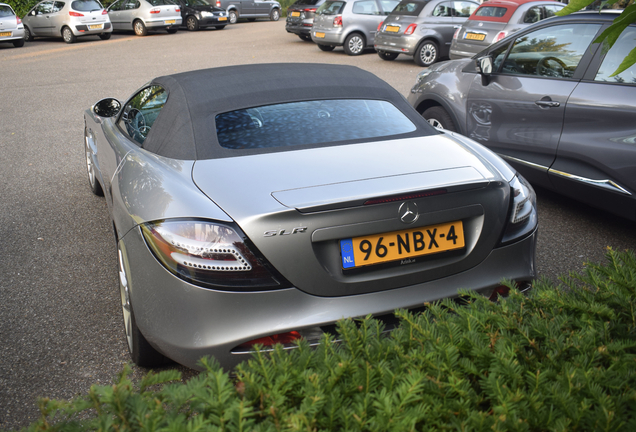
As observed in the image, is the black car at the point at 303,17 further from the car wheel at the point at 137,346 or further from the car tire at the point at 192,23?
the car wheel at the point at 137,346

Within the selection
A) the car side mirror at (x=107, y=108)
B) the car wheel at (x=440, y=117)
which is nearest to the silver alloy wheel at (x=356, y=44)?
the car wheel at (x=440, y=117)

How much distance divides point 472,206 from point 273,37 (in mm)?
20153

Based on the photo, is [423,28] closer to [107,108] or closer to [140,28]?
[107,108]

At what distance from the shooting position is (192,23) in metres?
24.2

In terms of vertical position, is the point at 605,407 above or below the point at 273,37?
above

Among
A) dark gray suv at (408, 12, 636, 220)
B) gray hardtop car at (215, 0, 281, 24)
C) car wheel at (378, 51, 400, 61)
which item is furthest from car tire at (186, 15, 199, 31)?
dark gray suv at (408, 12, 636, 220)

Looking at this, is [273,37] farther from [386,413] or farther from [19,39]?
[386,413]

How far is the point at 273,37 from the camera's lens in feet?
69.8

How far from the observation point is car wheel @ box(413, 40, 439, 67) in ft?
46.8

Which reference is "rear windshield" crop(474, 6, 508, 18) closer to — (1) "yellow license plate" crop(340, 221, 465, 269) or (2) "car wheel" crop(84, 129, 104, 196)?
(2) "car wheel" crop(84, 129, 104, 196)

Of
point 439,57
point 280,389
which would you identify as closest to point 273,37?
point 439,57

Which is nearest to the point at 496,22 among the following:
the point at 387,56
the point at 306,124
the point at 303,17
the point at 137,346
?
the point at 387,56

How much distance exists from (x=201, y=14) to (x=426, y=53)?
42.1 ft

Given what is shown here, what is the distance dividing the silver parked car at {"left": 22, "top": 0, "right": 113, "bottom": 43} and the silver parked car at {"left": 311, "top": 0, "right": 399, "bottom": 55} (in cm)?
909
